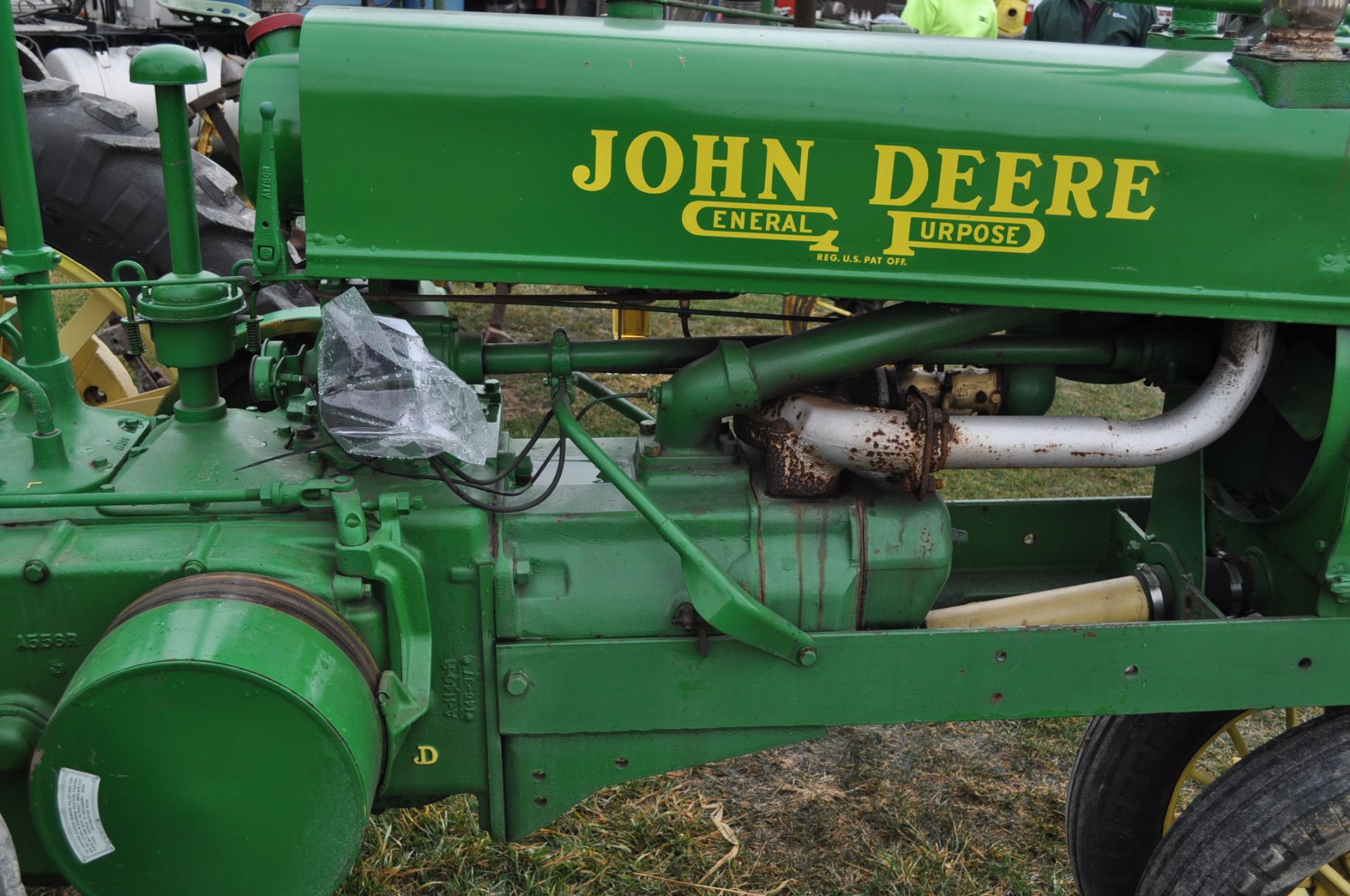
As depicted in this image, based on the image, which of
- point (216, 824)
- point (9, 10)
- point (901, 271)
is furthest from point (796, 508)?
point (9, 10)

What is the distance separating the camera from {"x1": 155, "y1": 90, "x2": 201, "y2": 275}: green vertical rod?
7.06 feet

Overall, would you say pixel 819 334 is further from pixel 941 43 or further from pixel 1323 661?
pixel 1323 661

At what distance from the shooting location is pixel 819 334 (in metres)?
2.07

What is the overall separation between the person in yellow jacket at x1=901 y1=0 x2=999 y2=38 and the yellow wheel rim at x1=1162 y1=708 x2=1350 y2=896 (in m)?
3.48

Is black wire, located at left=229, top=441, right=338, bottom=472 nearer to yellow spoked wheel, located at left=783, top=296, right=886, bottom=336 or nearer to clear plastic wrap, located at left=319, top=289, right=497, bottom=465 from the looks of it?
clear plastic wrap, located at left=319, top=289, right=497, bottom=465

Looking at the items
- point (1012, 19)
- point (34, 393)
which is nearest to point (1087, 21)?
point (1012, 19)

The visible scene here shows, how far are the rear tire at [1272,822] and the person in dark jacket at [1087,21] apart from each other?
11.4 ft

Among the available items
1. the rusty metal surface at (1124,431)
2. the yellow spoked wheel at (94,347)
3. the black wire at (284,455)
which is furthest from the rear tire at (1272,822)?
the yellow spoked wheel at (94,347)

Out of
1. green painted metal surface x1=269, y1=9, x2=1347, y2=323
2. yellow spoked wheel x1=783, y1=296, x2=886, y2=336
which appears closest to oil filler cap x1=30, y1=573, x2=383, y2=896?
green painted metal surface x1=269, y1=9, x2=1347, y2=323

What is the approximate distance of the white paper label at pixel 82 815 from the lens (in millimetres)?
1749

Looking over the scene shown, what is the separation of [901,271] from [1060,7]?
3.79 m

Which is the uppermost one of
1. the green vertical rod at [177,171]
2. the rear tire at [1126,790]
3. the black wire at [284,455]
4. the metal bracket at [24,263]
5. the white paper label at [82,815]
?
the green vertical rod at [177,171]

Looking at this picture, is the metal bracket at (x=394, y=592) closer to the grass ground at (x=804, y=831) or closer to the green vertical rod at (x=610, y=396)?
the green vertical rod at (x=610, y=396)

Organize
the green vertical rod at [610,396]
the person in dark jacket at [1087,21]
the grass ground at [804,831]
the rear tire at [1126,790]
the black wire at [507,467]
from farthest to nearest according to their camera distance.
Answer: the person in dark jacket at [1087,21]
the grass ground at [804,831]
the rear tire at [1126,790]
the green vertical rod at [610,396]
the black wire at [507,467]
